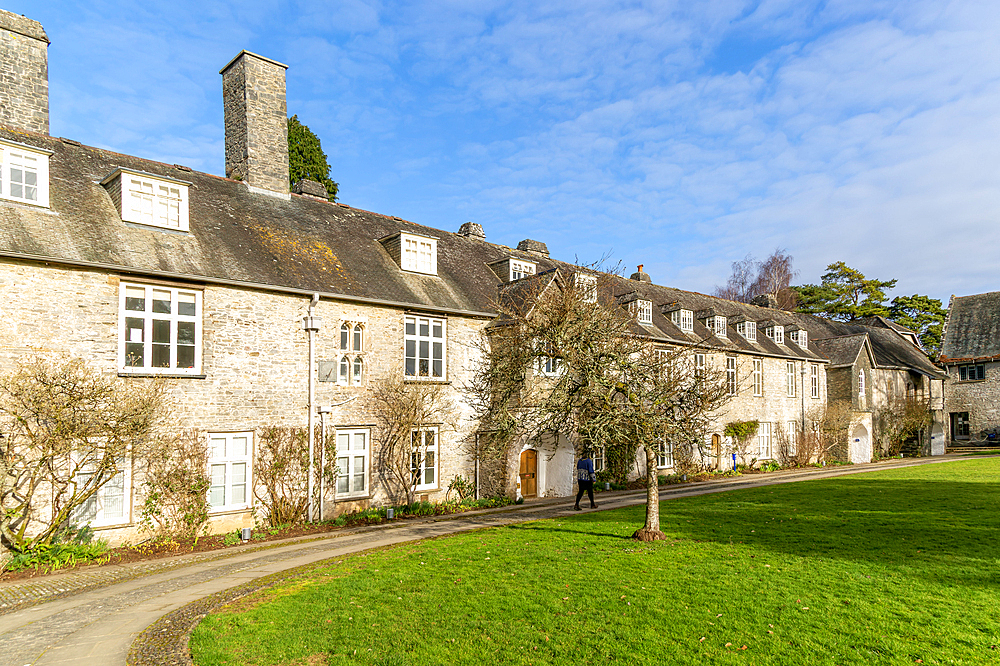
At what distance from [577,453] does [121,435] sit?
15.6 m

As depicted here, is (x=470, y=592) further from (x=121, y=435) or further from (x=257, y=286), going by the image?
(x=257, y=286)

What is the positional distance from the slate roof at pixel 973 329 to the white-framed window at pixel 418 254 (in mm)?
44348

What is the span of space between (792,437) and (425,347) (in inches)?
995

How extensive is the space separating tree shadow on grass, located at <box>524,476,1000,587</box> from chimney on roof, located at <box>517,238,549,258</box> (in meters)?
15.6

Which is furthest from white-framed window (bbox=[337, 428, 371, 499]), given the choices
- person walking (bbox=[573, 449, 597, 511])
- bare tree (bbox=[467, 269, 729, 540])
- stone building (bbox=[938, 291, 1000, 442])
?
stone building (bbox=[938, 291, 1000, 442])

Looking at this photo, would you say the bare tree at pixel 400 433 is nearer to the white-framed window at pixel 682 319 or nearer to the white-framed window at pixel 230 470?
the white-framed window at pixel 230 470

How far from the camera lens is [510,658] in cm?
736

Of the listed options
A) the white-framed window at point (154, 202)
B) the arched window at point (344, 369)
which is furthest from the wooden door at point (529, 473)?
the white-framed window at point (154, 202)

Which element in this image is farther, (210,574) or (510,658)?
(210,574)

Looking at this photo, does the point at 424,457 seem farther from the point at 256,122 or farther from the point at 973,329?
the point at 973,329

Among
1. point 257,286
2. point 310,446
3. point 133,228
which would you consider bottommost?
point 310,446

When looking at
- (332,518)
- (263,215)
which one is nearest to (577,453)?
(332,518)

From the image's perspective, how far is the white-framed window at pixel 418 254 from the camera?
22.0m

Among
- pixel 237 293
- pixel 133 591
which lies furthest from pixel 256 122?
pixel 133 591
